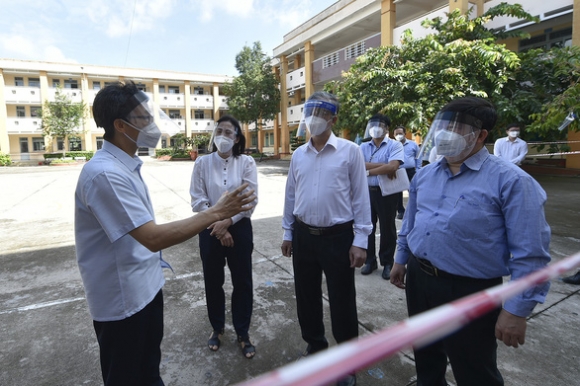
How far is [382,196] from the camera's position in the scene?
3.95 meters

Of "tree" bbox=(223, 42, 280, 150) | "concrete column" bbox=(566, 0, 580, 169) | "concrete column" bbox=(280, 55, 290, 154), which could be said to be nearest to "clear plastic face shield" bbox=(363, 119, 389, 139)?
"concrete column" bbox=(566, 0, 580, 169)

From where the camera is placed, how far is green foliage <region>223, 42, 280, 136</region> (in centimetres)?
2720

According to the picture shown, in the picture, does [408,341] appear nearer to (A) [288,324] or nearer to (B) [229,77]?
(A) [288,324]

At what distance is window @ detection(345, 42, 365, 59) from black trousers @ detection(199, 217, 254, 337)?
56.0 feet

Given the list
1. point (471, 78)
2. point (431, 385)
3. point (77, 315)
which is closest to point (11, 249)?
point (77, 315)

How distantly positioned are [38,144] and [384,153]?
36.7 m

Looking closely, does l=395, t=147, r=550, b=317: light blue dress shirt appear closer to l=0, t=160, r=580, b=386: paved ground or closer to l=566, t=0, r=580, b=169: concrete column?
l=0, t=160, r=580, b=386: paved ground

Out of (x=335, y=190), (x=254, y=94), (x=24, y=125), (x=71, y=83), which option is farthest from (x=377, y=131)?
(x=71, y=83)

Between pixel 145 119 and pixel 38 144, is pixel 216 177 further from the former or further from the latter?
pixel 38 144

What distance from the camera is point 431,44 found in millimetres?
10547

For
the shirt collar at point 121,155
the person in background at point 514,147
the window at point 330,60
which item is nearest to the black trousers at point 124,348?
the shirt collar at point 121,155

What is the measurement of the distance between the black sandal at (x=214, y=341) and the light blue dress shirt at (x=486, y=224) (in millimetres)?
1663

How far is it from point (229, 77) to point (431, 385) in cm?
3763

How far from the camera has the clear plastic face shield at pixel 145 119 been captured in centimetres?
153
